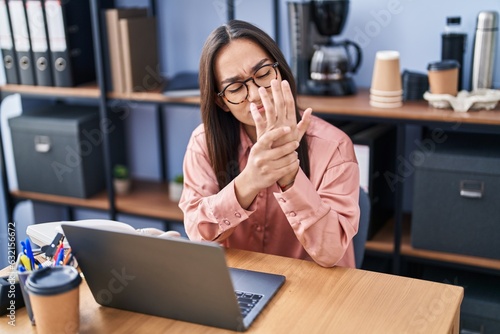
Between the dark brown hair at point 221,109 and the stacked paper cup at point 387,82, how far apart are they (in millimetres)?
576

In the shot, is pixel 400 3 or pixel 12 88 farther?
pixel 12 88

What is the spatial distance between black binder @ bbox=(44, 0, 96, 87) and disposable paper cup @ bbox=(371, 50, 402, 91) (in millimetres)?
1209

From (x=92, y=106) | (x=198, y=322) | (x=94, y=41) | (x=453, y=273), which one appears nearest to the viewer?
(x=198, y=322)

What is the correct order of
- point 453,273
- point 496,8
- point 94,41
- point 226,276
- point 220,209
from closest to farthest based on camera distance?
point 226,276, point 220,209, point 496,8, point 453,273, point 94,41

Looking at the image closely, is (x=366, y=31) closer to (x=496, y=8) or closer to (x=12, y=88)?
(x=496, y=8)

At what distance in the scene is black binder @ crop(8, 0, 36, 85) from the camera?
2.38 metres

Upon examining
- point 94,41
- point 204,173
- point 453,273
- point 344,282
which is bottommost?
point 453,273

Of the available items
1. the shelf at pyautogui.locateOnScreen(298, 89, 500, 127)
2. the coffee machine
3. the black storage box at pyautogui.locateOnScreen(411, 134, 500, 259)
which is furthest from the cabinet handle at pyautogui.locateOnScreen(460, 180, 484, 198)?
the coffee machine

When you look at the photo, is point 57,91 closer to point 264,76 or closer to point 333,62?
point 333,62

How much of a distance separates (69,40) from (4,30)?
27cm

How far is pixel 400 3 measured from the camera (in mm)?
2178

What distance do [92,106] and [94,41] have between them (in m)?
0.38

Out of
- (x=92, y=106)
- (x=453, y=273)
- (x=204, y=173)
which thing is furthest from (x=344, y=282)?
(x=92, y=106)

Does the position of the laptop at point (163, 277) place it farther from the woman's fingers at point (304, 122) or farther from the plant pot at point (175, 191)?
the plant pot at point (175, 191)
